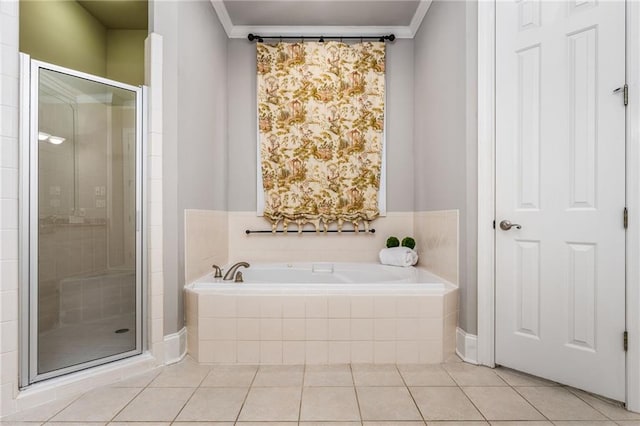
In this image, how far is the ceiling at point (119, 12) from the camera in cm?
283

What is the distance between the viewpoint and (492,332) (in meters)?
2.06

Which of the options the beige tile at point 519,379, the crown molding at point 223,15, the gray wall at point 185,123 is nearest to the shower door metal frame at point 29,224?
the gray wall at point 185,123

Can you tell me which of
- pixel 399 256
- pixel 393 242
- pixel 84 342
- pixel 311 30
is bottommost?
pixel 84 342

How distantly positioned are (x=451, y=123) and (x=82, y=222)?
7.62ft

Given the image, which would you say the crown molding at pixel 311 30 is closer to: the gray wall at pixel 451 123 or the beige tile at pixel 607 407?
the gray wall at pixel 451 123

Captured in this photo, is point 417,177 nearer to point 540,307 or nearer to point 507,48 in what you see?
point 507,48

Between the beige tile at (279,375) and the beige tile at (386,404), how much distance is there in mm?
357

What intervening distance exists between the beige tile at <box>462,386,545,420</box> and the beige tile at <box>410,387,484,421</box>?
0.15ft

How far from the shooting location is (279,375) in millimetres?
1953

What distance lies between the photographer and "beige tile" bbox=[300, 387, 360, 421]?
155cm

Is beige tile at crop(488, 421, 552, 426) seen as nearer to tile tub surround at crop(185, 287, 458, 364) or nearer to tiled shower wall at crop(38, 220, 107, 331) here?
tile tub surround at crop(185, 287, 458, 364)

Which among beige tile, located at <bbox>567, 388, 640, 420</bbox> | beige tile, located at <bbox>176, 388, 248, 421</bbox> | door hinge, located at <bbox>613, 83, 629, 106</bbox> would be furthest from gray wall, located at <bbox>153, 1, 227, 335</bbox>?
door hinge, located at <bbox>613, 83, 629, 106</bbox>

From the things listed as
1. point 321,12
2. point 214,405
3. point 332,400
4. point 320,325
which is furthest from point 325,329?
point 321,12

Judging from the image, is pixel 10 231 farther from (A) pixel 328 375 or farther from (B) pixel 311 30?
(B) pixel 311 30
